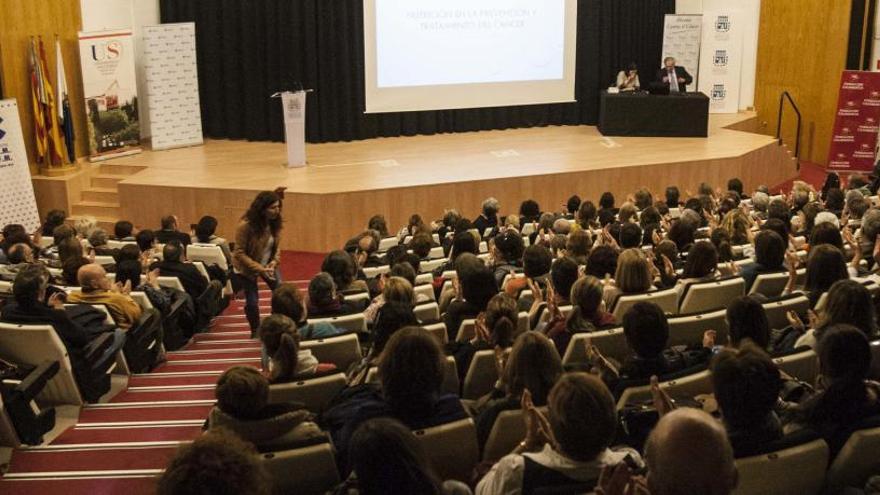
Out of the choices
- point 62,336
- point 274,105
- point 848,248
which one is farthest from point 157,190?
point 848,248

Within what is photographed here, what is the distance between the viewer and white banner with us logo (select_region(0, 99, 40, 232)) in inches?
434

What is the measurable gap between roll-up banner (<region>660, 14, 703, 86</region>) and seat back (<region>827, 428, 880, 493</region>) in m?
13.7

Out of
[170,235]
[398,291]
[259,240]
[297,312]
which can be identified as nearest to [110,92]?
[170,235]

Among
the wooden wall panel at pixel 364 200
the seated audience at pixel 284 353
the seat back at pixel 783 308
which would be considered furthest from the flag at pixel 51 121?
the seat back at pixel 783 308

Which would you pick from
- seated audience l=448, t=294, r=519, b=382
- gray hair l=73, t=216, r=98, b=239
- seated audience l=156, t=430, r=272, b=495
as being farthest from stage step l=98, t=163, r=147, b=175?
seated audience l=156, t=430, r=272, b=495

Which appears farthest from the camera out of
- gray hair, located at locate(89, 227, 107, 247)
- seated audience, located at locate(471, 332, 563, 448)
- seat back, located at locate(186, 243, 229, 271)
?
seat back, located at locate(186, 243, 229, 271)

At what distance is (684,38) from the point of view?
16.1 metres

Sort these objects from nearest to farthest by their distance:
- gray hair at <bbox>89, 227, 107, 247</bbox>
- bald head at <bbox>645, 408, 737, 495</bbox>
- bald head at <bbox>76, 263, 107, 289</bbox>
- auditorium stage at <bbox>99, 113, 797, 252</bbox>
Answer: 1. bald head at <bbox>645, 408, 737, 495</bbox>
2. bald head at <bbox>76, 263, 107, 289</bbox>
3. gray hair at <bbox>89, 227, 107, 247</bbox>
4. auditorium stage at <bbox>99, 113, 797, 252</bbox>

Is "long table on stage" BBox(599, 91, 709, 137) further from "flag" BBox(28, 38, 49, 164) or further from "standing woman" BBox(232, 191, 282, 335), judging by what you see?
"standing woman" BBox(232, 191, 282, 335)

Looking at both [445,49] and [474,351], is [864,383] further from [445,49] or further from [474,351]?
[445,49]

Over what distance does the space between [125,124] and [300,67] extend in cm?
279

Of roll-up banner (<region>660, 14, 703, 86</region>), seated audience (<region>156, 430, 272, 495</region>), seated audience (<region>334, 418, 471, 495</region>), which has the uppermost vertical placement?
roll-up banner (<region>660, 14, 703, 86</region>)

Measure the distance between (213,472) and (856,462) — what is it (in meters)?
2.09

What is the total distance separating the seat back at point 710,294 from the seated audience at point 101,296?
3349 mm
